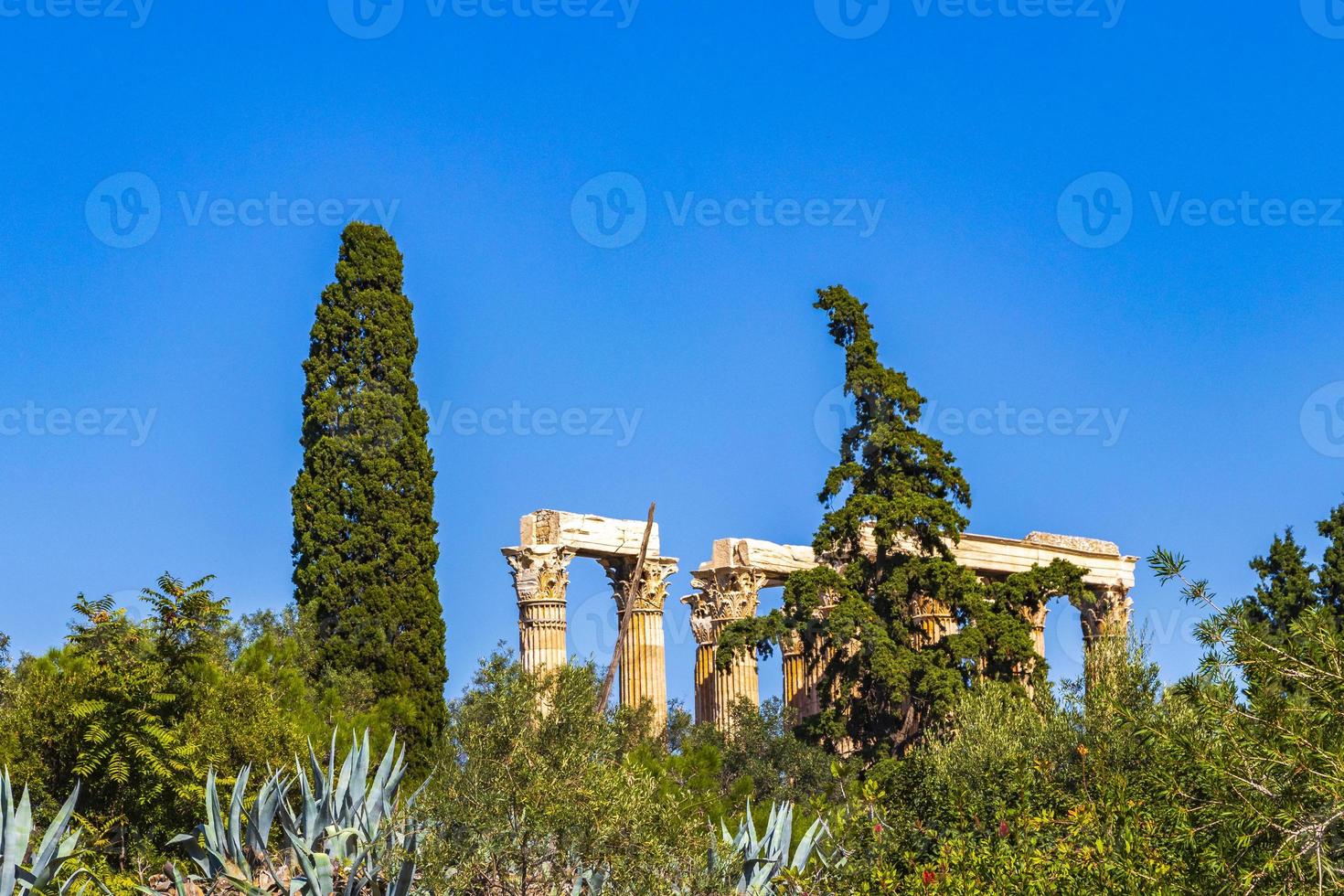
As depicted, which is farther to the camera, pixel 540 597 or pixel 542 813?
pixel 540 597

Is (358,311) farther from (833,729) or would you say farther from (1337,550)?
(1337,550)

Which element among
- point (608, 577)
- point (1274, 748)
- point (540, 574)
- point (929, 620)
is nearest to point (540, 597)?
point (540, 574)

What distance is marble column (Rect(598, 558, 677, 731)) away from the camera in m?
33.6

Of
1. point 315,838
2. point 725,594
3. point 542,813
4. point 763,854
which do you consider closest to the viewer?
point 542,813

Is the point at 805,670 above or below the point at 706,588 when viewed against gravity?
below

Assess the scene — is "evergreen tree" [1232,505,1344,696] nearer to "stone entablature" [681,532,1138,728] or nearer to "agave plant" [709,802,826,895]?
"stone entablature" [681,532,1138,728]

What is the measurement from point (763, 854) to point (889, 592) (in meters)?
13.7

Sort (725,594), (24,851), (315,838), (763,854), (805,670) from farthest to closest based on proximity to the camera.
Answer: (805,670) < (725,594) < (763,854) < (315,838) < (24,851)

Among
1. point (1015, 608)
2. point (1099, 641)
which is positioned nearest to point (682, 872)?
point (1099, 641)

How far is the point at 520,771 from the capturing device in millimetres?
14734

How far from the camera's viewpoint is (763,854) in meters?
18.0

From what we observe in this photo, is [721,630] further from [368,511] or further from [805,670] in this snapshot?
[368,511]

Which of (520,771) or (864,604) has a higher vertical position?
(864,604)

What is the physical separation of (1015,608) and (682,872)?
61.6ft
